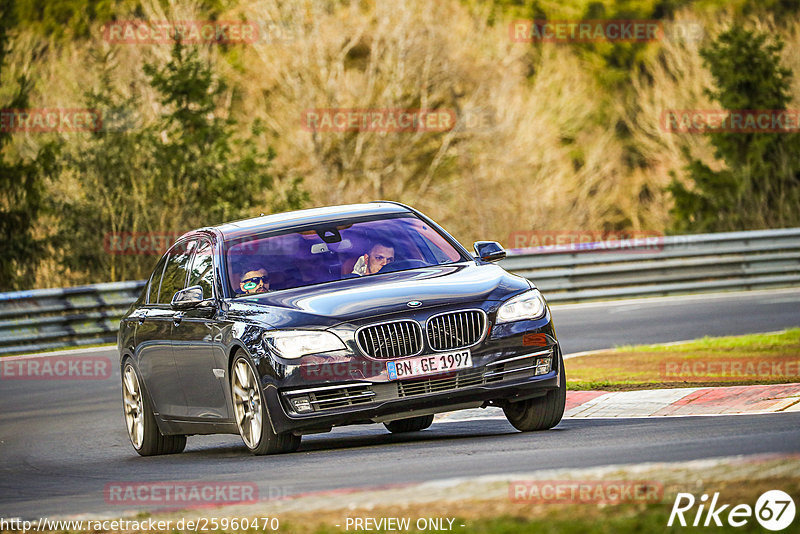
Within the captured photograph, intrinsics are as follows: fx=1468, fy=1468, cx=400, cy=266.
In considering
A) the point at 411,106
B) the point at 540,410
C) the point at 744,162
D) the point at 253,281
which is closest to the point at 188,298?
the point at 253,281

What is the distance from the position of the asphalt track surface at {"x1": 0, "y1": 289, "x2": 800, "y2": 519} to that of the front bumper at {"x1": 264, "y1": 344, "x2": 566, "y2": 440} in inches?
9.6

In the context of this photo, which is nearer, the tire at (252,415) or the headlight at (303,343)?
the headlight at (303,343)

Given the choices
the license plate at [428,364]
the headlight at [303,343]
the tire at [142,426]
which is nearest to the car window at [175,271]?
the tire at [142,426]

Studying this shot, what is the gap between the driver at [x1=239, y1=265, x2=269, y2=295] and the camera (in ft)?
33.6

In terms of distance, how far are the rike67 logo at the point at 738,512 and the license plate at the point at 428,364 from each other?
3.49 metres

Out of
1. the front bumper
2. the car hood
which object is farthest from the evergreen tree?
the front bumper

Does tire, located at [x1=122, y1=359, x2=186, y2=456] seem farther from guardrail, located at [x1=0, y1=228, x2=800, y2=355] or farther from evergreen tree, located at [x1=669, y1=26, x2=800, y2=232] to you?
evergreen tree, located at [x1=669, y1=26, x2=800, y2=232]

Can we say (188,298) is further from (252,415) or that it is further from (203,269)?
(252,415)

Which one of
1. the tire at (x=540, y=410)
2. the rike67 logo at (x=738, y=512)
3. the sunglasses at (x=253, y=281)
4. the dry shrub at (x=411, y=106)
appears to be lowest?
the dry shrub at (x=411, y=106)

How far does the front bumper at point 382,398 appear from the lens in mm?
9234

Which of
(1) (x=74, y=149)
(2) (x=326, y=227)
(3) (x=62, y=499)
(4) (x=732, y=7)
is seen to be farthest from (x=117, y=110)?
(4) (x=732, y=7)

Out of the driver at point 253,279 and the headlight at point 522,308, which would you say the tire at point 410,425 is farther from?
the headlight at point 522,308

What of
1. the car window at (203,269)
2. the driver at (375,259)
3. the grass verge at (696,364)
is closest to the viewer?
the driver at (375,259)

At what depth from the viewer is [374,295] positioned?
9.55m
